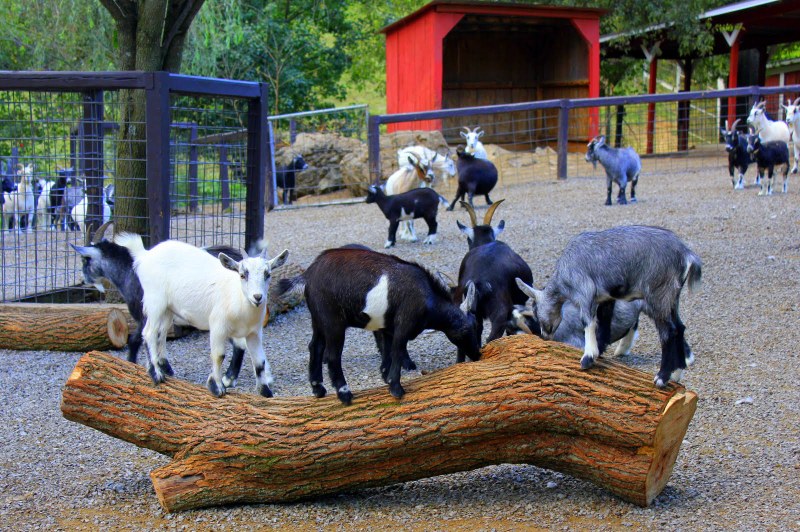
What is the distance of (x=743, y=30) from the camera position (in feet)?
69.6

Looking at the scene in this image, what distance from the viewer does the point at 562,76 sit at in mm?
23500

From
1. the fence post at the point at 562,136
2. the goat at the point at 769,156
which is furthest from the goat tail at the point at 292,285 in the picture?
the fence post at the point at 562,136

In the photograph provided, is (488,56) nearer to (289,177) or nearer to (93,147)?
(289,177)

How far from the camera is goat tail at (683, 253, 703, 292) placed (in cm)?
424

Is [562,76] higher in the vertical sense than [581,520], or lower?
higher

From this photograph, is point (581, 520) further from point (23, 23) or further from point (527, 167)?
point (23, 23)

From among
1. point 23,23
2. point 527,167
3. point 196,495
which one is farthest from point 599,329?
point 23,23

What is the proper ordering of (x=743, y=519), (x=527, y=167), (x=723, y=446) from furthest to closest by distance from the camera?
1. (x=527, y=167)
2. (x=723, y=446)
3. (x=743, y=519)

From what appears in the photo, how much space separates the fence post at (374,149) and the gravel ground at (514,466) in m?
6.98

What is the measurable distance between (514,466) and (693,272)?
4.33 ft

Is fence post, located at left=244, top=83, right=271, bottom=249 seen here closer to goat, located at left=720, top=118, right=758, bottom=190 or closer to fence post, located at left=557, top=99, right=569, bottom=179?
goat, located at left=720, top=118, right=758, bottom=190

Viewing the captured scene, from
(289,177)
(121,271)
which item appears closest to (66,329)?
(121,271)

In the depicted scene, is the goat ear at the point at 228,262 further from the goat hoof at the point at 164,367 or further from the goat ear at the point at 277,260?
the goat hoof at the point at 164,367

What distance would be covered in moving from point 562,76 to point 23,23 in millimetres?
13105
